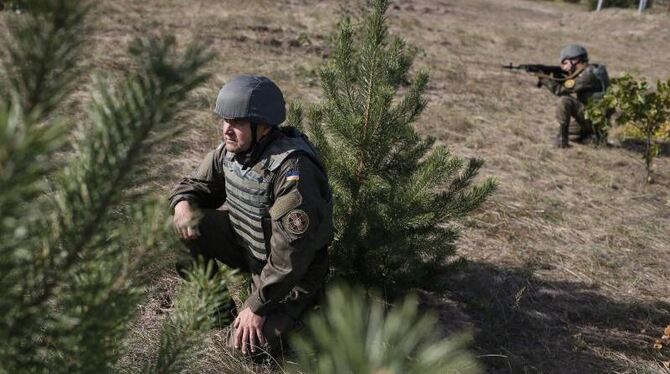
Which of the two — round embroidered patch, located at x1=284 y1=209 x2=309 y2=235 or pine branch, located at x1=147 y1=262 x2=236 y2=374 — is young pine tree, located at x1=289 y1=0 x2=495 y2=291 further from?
pine branch, located at x1=147 y1=262 x2=236 y2=374

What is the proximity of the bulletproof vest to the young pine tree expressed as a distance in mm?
359

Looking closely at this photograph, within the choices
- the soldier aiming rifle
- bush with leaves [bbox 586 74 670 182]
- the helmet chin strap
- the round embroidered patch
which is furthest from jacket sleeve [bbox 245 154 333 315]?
the soldier aiming rifle

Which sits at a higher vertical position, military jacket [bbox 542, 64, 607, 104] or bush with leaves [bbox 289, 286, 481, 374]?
bush with leaves [bbox 289, 286, 481, 374]

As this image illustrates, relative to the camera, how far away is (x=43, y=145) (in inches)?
21.9

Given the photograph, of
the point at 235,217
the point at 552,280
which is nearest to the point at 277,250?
the point at 235,217

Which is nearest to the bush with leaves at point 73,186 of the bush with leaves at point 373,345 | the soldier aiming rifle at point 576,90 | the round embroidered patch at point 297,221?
the bush with leaves at point 373,345

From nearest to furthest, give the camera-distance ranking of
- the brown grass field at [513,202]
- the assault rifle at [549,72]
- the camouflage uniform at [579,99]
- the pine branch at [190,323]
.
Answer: the pine branch at [190,323] → the brown grass field at [513,202] → the camouflage uniform at [579,99] → the assault rifle at [549,72]

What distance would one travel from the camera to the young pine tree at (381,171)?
104 inches

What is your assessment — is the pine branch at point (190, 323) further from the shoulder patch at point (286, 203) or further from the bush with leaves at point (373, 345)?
the shoulder patch at point (286, 203)

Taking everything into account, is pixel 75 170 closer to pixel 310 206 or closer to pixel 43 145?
pixel 43 145

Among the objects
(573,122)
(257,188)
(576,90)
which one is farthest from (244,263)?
(573,122)

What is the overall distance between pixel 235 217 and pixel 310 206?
544mm

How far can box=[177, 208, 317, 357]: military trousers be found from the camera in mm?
2451

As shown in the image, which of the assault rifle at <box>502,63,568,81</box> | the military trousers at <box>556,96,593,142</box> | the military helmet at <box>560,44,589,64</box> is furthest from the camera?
the assault rifle at <box>502,63,568,81</box>
